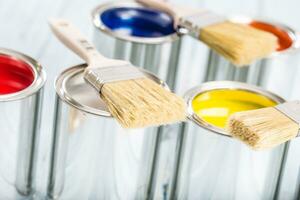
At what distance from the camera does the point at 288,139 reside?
992 millimetres

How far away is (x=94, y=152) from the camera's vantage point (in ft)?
3.28

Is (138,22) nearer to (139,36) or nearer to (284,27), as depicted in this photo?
(139,36)

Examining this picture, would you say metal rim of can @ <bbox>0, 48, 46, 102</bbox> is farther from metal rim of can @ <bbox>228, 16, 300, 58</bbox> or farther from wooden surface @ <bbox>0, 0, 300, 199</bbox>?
metal rim of can @ <bbox>228, 16, 300, 58</bbox>

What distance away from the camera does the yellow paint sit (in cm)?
110

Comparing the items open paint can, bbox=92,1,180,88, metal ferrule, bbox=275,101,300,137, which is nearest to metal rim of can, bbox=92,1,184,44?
open paint can, bbox=92,1,180,88

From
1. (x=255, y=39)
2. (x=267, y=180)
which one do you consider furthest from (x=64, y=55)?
(x=267, y=180)

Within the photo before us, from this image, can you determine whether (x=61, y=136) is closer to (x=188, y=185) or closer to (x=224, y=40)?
(x=188, y=185)

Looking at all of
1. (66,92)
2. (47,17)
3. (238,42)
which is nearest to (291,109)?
(238,42)

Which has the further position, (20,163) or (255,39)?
(255,39)

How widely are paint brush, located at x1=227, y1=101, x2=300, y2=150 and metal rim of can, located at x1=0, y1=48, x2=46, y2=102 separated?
0.26 metres

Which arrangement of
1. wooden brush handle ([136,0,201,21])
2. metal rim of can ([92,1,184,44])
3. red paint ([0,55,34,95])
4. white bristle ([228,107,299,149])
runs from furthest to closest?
1. wooden brush handle ([136,0,201,21])
2. metal rim of can ([92,1,184,44])
3. red paint ([0,55,34,95])
4. white bristle ([228,107,299,149])

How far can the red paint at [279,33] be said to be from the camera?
4.42 feet

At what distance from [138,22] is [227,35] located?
0.20 meters

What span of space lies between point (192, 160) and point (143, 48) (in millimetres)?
255
